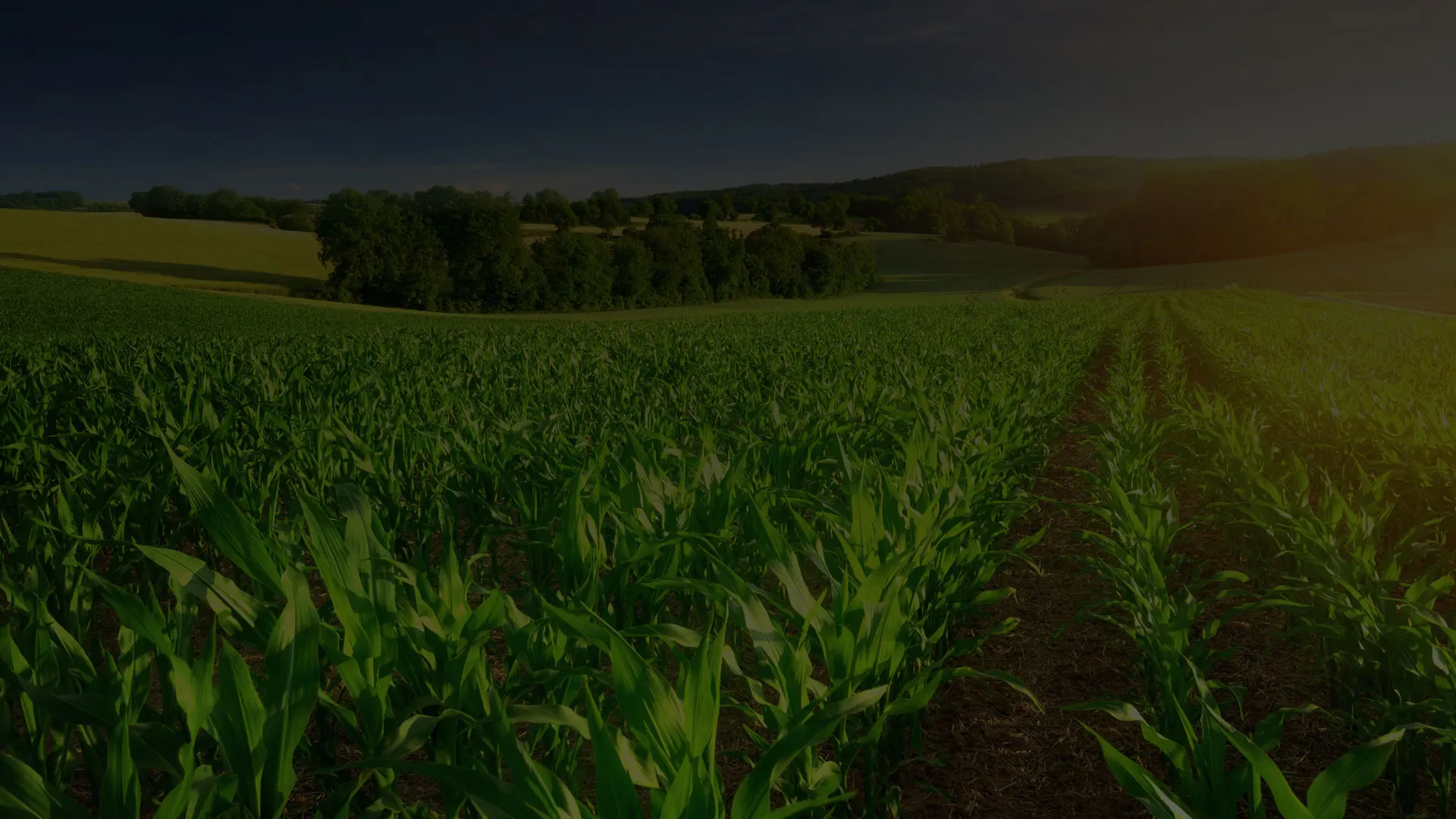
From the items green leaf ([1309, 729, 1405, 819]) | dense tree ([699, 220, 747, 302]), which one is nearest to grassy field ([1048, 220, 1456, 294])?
dense tree ([699, 220, 747, 302])

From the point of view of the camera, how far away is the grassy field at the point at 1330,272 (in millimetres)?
56156

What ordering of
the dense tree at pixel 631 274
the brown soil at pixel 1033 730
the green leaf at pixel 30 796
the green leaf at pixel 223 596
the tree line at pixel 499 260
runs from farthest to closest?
the dense tree at pixel 631 274
the tree line at pixel 499 260
the brown soil at pixel 1033 730
the green leaf at pixel 223 596
the green leaf at pixel 30 796

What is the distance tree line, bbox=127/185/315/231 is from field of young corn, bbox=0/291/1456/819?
97.5 meters

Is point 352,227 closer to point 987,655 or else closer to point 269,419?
point 269,419

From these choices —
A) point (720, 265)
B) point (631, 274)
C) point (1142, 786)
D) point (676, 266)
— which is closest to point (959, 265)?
point (720, 265)

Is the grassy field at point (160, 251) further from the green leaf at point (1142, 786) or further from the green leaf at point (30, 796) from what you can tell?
the green leaf at point (1142, 786)

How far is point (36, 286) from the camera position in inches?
1391

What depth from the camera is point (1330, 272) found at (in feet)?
200

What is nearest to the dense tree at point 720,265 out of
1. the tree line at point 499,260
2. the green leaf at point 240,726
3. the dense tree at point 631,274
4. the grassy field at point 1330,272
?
the tree line at point 499,260

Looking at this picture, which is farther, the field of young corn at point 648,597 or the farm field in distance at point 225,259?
the farm field in distance at point 225,259

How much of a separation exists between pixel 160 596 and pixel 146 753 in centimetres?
345

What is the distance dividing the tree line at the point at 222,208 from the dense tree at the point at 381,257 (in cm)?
4372

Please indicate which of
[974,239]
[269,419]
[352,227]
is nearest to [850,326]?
[269,419]

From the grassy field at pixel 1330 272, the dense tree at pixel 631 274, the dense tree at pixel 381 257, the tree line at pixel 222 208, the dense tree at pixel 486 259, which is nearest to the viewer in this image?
the dense tree at pixel 381 257
